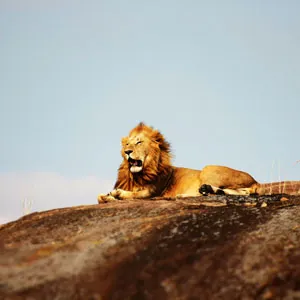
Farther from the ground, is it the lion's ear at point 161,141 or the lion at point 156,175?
the lion's ear at point 161,141

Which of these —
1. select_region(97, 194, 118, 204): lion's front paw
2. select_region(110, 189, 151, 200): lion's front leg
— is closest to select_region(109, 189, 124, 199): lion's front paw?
select_region(110, 189, 151, 200): lion's front leg

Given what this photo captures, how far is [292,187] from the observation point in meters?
14.5

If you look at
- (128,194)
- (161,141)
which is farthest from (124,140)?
(128,194)

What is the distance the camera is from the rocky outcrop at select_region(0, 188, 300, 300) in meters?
3.89

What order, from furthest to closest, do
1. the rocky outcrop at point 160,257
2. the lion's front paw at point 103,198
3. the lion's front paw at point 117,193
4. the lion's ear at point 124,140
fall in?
the lion's ear at point 124,140 < the lion's front paw at point 117,193 < the lion's front paw at point 103,198 < the rocky outcrop at point 160,257

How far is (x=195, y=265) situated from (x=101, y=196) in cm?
635

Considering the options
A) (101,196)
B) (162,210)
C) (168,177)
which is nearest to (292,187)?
(168,177)

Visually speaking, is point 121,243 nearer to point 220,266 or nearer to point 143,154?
point 220,266

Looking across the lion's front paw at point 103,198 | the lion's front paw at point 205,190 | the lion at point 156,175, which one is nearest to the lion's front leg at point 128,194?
the lion at point 156,175

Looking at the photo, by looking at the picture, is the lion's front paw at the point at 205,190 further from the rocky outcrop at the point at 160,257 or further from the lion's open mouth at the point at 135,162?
the rocky outcrop at the point at 160,257

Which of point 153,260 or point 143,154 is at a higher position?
point 143,154

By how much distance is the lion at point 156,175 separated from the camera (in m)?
11.3

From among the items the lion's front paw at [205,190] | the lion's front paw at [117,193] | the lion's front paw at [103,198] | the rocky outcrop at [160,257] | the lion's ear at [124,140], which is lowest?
the rocky outcrop at [160,257]

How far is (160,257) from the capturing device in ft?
14.3
